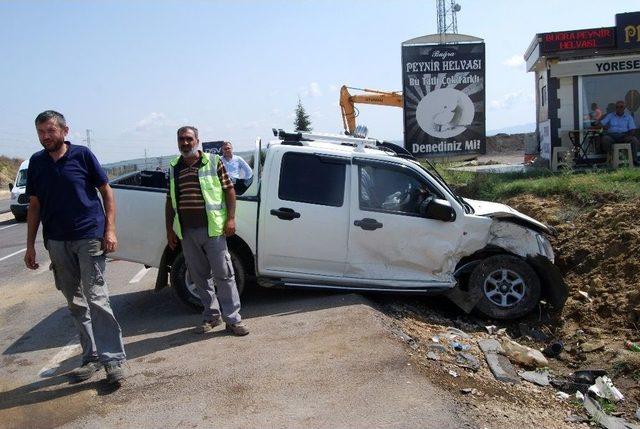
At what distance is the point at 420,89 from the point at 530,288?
9.96m

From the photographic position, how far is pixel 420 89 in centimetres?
1575

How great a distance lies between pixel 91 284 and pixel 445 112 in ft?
42.6

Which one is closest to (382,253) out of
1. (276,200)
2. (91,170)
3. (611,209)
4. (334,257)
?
(334,257)

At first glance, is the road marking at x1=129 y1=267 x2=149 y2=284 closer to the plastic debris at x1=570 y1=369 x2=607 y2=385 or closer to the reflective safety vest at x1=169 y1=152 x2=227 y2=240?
the reflective safety vest at x1=169 y1=152 x2=227 y2=240

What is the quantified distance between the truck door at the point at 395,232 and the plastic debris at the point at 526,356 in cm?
107

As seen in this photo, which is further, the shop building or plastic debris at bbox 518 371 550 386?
the shop building

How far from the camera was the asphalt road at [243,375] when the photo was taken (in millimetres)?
4086

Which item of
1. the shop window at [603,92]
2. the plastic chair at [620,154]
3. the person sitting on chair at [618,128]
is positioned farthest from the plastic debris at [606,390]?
the shop window at [603,92]

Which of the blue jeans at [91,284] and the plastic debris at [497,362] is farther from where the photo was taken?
the plastic debris at [497,362]

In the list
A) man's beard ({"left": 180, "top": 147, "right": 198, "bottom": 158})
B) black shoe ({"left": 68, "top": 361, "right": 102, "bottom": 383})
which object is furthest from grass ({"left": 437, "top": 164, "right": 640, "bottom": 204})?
black shoe ({"left": 68, "top": 361, "right": 102, "bottom": 383})

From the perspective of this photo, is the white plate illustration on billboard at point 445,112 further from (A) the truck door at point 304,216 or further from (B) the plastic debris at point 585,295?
(A) the truck door at point 304,216

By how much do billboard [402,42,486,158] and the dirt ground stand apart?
6.36 meters

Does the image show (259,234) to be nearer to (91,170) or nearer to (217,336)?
(217,336)

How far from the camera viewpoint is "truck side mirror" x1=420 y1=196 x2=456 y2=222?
254 inches
